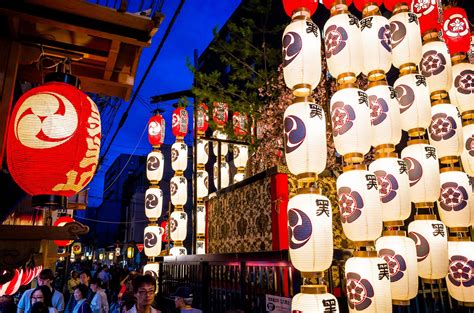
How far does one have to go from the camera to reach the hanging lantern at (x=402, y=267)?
6.02 metres

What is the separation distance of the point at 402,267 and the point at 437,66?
4.42 metres

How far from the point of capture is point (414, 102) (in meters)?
6.87

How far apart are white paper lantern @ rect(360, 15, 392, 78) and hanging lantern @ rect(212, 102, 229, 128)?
6.48 m

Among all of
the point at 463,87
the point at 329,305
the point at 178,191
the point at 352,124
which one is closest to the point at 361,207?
the point at 352,124

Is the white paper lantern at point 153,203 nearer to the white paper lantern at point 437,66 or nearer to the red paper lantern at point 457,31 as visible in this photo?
the white paper lantern at point 437,66

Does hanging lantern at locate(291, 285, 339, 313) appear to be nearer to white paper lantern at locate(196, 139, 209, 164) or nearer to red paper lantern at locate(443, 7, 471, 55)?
red paper lantern at locate(443, 7, 471, 55)

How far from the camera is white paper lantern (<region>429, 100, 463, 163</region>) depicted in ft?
24.0

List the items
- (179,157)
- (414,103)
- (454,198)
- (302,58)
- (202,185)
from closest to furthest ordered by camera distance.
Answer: (302,58) → (414,103) → (454,198) → (202,185) → (179,157)

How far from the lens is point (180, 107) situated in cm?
1486

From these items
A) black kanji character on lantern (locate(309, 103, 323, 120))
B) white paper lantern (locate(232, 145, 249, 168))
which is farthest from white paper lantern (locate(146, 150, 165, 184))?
black kanji character on lantern (locate(309, 103, 323, 120))

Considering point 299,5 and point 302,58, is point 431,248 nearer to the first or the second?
point 302,58

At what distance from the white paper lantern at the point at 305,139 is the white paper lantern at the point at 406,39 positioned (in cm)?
261

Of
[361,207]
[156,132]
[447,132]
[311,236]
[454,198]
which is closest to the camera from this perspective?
[311,236]

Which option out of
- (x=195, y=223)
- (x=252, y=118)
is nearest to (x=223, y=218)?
(x=195, y=223)
